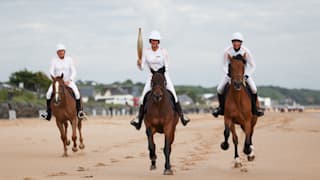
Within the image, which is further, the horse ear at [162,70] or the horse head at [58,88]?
the horse head at [58,88]

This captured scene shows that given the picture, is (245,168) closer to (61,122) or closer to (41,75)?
(61,122)

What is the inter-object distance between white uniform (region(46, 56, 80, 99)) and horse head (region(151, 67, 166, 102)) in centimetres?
605

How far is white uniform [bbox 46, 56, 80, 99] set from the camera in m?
18.8

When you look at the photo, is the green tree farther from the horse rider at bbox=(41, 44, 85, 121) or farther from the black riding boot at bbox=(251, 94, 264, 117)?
the black riding boot at bbox=(251, 94, 264, 117)

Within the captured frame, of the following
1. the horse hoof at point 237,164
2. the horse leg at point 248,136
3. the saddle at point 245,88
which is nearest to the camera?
the horse leg at point 248,136

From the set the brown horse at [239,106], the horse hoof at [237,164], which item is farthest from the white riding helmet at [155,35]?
the horse hoof at [237,164]

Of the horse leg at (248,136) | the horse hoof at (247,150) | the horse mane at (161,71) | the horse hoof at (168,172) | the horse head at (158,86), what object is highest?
the horse mane at (161,71)

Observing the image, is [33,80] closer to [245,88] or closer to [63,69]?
[63,69]

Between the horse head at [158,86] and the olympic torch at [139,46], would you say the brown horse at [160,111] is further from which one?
the olympic torch at [139,46]

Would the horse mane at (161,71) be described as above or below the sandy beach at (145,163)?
above

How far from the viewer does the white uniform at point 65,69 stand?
741 inches

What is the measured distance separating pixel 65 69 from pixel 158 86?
639 cm

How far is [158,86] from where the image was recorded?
13047 millimetres

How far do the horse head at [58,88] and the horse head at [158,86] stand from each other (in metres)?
5.42
